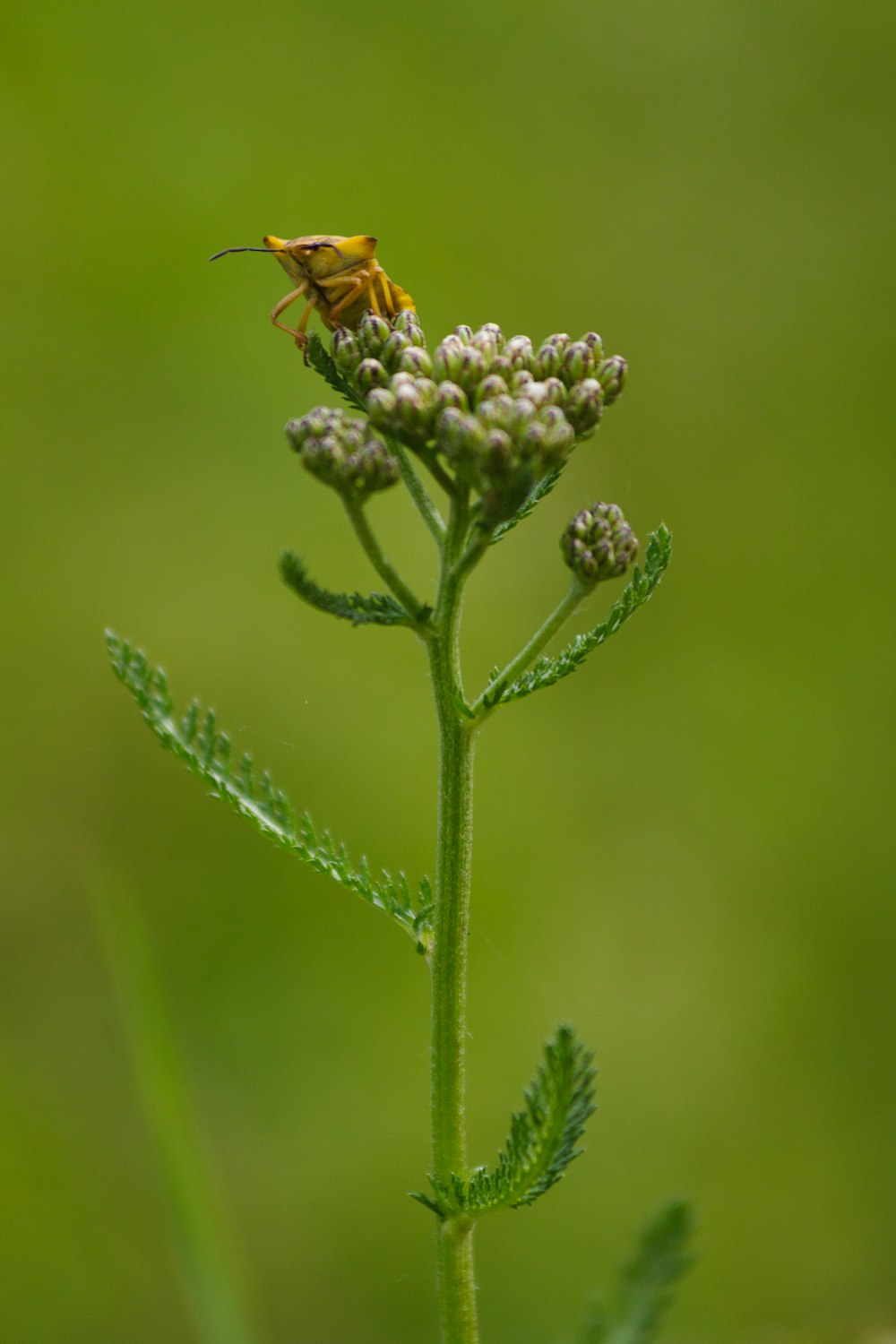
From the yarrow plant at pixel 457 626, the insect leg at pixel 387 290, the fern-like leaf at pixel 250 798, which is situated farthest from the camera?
the insect leg at pixel 387 290

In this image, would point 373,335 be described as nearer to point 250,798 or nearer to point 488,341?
point 488,341

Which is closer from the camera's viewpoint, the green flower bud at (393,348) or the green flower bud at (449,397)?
the green flower bud at (449,397)

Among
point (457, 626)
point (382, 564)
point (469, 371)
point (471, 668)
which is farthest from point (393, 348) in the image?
point (471, 668)

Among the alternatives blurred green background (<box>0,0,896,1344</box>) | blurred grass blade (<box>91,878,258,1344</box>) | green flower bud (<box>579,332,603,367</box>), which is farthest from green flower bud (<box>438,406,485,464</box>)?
blurred green background (<box>0,0,896,1344</box>)

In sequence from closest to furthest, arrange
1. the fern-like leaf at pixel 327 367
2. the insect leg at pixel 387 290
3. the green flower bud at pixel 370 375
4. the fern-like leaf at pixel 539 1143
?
the fern-like leaf at pixel 539 1143, the green flower bud at pixel 370 375, the fern-like leaf at pixel 327 367, the insect leg at pixel 387 290

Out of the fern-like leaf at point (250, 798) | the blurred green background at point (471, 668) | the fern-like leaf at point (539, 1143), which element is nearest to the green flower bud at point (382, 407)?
the fern-like leaf at point (250, 798)

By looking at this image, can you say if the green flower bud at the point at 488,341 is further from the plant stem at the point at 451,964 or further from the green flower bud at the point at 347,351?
the plant stem at the point at 451,964

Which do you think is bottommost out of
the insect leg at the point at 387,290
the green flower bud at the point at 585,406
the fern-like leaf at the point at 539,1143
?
the fern-like leaf at the point at 539,1143

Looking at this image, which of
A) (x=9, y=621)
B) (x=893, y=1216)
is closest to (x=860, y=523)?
(x=893, y=1216)
